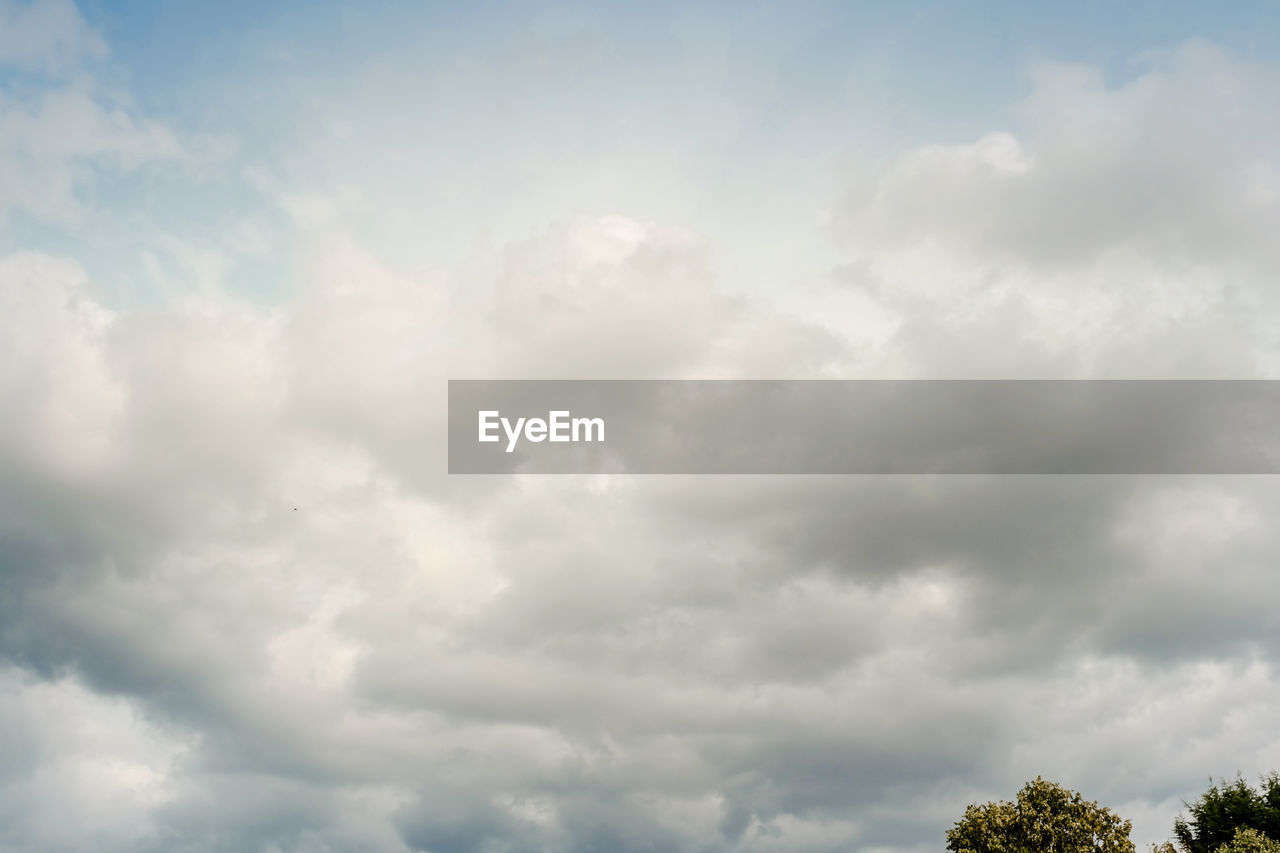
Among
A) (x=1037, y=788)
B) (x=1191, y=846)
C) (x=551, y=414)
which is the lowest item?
(x=1191, y=846)

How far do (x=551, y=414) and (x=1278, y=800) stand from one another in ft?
312

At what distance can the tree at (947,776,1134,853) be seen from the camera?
326 ft

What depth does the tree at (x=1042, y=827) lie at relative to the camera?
99250 millimetres

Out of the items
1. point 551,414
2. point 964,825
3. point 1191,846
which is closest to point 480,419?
point 551,414

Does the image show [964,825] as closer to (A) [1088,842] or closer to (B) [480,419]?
(A) [1088,842]

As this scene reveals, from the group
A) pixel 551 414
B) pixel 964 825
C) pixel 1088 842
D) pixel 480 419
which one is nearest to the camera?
pixel 551 414

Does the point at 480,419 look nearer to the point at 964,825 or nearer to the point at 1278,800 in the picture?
the point at 964,825

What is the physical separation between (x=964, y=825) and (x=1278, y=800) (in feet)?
115

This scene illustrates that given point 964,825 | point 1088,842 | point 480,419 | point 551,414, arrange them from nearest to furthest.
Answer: point 551,414
point 480,419
point 1088,842
point 964,825

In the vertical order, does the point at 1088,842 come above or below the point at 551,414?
below

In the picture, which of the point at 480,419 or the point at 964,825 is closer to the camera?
the point at 480,419

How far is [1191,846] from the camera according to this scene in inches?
4395

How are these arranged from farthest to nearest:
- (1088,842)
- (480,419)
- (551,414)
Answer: (1088,842) < (480,419) < (551,414)

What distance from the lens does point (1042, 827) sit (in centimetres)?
10119
